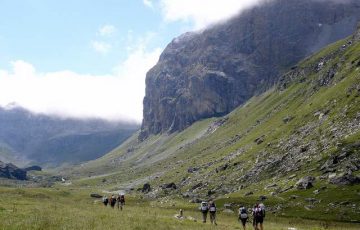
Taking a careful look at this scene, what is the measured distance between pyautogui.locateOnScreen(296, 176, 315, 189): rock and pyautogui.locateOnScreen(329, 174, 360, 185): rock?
205 inches

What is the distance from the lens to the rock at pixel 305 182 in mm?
108875

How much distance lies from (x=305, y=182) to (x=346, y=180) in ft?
35.3

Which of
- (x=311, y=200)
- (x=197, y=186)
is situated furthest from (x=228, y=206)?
(x=197, y=186)

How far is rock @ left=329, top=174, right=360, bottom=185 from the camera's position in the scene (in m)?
102

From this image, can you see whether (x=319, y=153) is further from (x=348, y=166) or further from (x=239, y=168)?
(x=239, y=168)

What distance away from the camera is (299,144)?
488 ft

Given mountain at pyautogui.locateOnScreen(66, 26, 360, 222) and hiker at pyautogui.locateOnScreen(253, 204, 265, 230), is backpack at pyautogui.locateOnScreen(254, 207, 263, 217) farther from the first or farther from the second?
mountain at pyautogui.locateOnScreen(66, 26, 360, 222)

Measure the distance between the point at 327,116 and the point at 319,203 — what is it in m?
69.2

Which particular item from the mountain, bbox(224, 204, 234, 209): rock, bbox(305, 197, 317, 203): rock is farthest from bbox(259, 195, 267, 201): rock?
bbox(305, 197, 317, 203): rock

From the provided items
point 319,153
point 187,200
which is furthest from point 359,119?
point 187,200

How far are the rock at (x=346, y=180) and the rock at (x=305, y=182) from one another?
17.1ft

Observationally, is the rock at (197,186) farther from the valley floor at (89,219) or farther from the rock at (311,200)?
the valley floor at (89,219)

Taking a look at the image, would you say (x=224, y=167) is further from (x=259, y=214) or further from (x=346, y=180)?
(x=259, y=214)

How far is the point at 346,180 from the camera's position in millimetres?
103250
